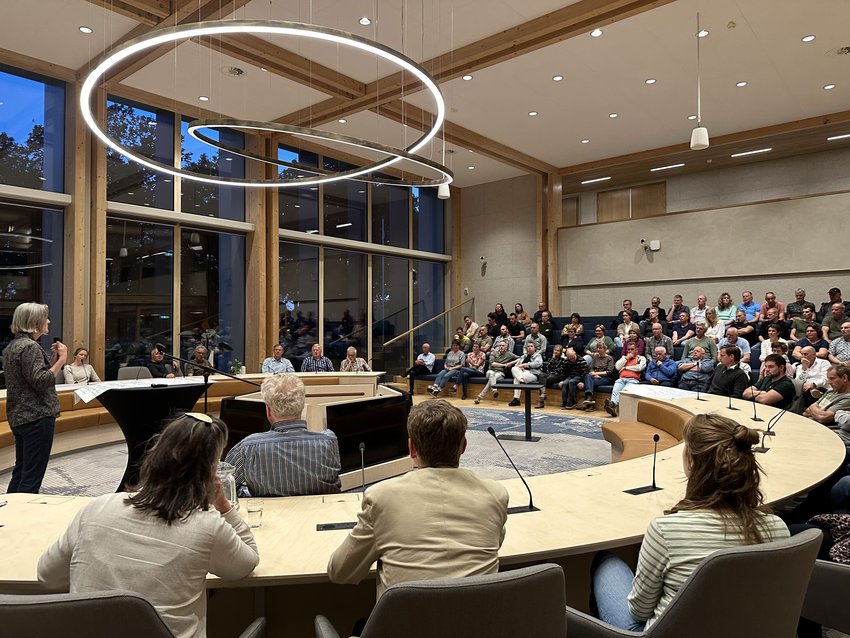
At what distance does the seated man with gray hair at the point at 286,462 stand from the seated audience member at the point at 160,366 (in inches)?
252

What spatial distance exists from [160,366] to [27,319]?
524 cm

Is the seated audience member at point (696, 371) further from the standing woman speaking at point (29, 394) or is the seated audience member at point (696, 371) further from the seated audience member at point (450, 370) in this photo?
the standing woman speaking at point (29, 394)

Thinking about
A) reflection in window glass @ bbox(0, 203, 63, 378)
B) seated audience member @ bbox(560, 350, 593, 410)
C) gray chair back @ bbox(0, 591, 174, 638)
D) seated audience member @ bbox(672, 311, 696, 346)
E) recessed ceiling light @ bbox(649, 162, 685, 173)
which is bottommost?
seated audience member @ bbox(560, 350, 593, 410)

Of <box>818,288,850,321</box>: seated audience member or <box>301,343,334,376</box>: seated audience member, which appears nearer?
<box>818,288,850,321</box>: seated audience member

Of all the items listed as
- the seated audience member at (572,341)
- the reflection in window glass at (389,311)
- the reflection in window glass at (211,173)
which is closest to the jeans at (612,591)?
the seated audience member at (572,341)

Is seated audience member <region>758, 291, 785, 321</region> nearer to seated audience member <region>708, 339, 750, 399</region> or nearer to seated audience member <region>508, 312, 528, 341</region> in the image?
seated audience member <region>708, 339, 750, 399</region>

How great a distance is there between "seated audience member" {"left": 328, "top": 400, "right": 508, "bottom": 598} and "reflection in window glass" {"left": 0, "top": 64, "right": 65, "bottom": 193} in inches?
325

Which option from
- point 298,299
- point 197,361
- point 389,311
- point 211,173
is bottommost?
point 197,361

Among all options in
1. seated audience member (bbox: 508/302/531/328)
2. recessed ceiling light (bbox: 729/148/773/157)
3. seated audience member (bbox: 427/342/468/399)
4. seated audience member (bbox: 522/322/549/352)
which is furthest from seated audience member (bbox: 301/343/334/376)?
recessed ceiling light (bbox: 729/148/773/157)

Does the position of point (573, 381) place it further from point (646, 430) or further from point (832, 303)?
point (646, 430)

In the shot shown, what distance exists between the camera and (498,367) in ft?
34.1

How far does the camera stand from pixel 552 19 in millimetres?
6621

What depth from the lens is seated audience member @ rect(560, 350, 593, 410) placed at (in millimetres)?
9180

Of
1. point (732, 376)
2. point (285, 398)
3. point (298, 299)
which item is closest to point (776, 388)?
point (732, 376)
